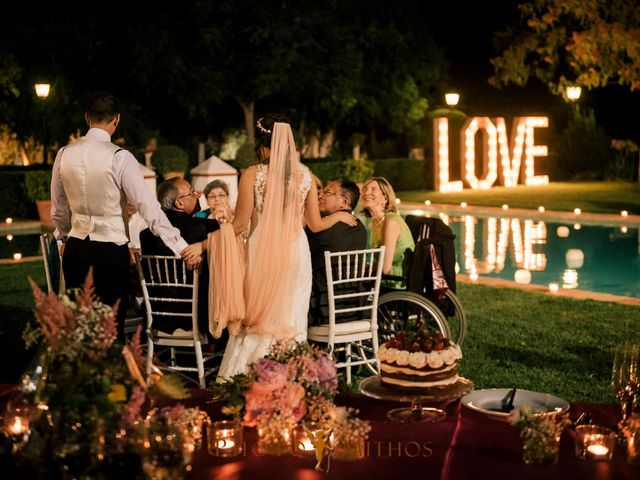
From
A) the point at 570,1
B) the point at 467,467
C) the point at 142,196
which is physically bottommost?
the point at 467,467

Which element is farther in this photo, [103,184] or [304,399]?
[103,184]

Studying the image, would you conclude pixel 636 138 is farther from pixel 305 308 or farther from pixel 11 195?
pixel 305 308

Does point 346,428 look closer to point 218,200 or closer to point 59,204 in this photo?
point 59,204

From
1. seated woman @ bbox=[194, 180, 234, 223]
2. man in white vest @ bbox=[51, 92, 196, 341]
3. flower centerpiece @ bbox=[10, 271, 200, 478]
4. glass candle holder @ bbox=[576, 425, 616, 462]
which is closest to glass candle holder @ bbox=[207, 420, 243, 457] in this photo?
flower centerpiece @ bbox=[10, 271, 200, 478]

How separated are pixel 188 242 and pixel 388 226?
5.01 ft

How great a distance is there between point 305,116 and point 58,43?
30.7ft

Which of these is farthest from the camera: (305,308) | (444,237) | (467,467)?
(444,237)

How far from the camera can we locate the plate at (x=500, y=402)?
3.64m

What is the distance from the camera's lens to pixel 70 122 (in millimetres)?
25438

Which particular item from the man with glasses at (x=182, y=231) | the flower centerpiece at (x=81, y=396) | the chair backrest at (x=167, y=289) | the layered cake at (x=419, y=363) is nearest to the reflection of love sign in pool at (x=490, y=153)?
the man with glasses at (x=182, y=231)

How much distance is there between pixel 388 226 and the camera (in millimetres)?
6723

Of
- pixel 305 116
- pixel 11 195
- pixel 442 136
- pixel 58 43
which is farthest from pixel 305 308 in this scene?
pixel 305 116

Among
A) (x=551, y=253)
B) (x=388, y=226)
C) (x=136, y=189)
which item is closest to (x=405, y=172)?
(x=551, y=253)

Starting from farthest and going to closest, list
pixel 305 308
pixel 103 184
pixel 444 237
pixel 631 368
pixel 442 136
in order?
pixel 442 136 → pixel 444 237 → pixel 305 308 → pixel 103 184 → pixel 631 368
